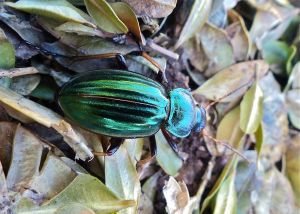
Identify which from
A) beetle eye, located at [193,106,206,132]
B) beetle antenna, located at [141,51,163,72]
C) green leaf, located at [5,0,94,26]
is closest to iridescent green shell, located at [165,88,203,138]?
beetle eye, located at [193,106,206,132]

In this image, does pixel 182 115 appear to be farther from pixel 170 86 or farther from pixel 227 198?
pixel 227 198

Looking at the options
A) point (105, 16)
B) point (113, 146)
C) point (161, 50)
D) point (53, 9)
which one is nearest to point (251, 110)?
point (161, 50)

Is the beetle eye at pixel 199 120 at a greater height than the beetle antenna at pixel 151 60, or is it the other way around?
the beetle antenna at pixel 151 60

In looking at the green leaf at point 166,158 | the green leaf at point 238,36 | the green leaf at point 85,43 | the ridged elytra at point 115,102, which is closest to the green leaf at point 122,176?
the ridged elytra at point 115,102

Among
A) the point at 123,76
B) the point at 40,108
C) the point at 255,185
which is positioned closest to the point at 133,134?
the point at 123,76

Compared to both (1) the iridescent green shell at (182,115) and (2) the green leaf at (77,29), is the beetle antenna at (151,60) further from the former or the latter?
(2) the green leaf at (77,29)

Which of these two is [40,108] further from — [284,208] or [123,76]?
[284,208]

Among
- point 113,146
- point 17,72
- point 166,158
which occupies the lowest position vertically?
point 166,158
